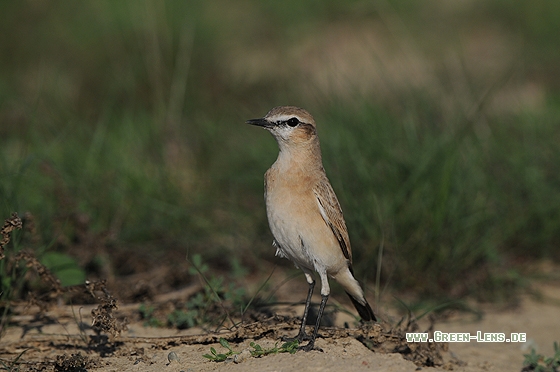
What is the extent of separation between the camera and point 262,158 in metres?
→ 7.04

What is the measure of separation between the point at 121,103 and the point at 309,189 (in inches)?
201

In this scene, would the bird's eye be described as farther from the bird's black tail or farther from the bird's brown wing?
the bird's black tail

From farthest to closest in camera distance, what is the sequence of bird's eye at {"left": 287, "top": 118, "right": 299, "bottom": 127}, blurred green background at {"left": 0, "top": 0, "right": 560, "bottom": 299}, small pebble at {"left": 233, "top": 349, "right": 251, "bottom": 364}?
blurred green background at {"left": 0, "top": 0, "right": 560, "bottom": 299}
bird's eye at {"left": 287, "top": 118, "right": 299, "bottom": 127}
small pebble at {"left": 233, "top": 349, "right": 251, "bottom": 364}

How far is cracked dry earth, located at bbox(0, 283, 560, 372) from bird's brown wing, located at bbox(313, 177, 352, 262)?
61cm

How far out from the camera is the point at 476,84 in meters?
8.09

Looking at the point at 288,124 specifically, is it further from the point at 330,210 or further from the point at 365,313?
the point at 365,313

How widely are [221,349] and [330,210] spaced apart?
1116 millimetres

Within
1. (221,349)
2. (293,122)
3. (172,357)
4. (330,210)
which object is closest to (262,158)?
(293,122)

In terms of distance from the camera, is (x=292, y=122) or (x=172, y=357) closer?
(x=172, y=357)

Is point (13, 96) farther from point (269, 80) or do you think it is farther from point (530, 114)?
point (530, 114)

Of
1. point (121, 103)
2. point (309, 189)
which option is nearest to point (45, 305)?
point (309, 189)

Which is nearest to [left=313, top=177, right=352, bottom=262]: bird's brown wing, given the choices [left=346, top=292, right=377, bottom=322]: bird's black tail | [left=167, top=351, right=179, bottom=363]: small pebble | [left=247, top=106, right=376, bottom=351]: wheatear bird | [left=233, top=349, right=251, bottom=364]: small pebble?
[left=247, top=106, right=376, bottom=351]: wheatear bird

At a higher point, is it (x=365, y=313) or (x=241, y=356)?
(x=365, y=313)

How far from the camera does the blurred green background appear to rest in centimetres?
625
